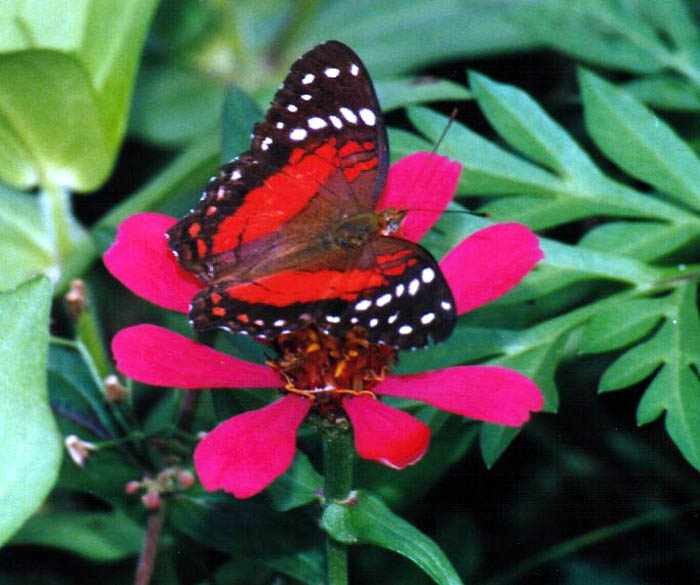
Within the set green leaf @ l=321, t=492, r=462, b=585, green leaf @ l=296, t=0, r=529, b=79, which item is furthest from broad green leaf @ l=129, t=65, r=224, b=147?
green leaf @ l=321, t=492, r=462, b=585

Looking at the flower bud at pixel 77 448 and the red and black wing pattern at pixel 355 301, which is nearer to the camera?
the red and black wing pattern at pixel 355 301

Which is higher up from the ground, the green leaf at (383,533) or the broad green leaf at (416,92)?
the broad green leaf at (416,92)

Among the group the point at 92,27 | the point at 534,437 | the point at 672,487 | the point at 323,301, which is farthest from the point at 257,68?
the point at 323,301

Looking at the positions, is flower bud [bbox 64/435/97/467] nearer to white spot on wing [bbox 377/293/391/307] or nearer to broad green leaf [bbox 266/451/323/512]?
broad green leaf [bbox 266/451/323/512]

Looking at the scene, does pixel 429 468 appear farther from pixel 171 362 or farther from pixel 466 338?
pixel 171 362

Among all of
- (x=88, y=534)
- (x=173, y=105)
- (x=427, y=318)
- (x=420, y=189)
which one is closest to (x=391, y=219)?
(x=420, y=189)

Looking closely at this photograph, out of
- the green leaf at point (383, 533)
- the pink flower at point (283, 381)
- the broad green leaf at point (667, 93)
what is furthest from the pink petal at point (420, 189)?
the broad green leaf at point (667, 93)

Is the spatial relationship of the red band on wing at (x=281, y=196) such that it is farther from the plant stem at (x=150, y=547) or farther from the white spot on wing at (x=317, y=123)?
the plant stem at (x=150, y=547)
